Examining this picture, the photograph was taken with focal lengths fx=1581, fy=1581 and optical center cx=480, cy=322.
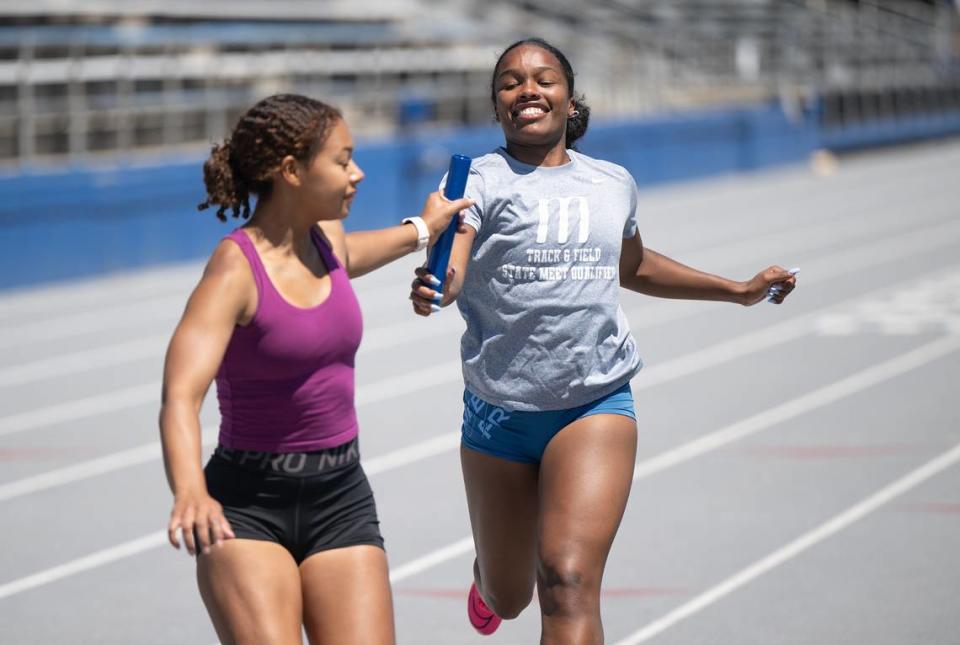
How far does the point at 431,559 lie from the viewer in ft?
23.0

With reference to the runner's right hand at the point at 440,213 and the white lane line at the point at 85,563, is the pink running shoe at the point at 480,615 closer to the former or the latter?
the runner's right hand at the point at 440,213

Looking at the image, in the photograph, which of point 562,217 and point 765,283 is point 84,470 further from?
point 562,217

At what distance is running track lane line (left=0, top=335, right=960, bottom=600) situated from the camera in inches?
272

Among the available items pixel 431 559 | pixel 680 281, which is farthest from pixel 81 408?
pixel 680 281

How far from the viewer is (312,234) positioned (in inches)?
165

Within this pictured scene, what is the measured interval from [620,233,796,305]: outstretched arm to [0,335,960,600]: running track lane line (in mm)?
2235

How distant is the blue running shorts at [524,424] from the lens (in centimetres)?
464

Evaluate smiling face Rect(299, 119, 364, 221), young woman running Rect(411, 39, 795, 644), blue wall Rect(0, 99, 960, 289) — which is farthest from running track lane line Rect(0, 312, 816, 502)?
blue wall Rect(0, 99, 960, 289)

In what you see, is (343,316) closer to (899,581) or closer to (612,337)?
(612,337)

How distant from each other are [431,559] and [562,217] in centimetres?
288

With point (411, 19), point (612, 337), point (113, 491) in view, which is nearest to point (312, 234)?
point (612, 337)

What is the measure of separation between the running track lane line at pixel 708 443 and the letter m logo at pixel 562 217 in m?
2.68

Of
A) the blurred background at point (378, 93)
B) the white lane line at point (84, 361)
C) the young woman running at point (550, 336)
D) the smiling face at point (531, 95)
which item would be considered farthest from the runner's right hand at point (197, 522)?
the white lane line at point (84, 361)

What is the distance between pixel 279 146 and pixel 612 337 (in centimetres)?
123
